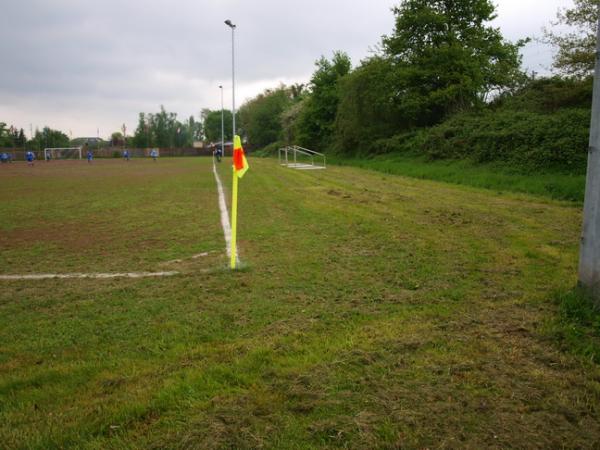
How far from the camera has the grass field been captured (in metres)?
2.44

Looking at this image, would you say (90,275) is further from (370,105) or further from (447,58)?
(370,105)

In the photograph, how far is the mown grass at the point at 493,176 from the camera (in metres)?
13.0

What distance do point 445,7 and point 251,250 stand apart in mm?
29819

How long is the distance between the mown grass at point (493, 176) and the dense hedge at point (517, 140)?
51 centimetres

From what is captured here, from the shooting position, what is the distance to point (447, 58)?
2841 cm

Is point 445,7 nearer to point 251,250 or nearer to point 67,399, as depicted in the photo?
point 251,250

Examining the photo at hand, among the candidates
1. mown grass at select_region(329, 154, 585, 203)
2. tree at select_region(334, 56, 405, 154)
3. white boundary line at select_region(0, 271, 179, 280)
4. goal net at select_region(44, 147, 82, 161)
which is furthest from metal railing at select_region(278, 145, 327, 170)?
goal net at select_region(44, 147, 82, 161)

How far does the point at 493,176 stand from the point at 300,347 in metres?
15.2

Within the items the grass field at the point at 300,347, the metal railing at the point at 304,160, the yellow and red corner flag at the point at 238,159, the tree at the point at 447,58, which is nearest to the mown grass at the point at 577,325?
the grass field at the point at 300,347

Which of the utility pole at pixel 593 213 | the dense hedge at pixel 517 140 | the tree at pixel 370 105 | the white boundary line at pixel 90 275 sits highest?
the tree at pixel 370 105

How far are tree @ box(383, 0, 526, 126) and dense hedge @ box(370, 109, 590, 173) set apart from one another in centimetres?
415

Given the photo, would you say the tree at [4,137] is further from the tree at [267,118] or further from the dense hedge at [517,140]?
the dense hedge at [517,140]

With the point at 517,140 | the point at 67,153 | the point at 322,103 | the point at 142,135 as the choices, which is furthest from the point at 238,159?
the point at 142,135

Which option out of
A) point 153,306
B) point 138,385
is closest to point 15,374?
point 138,385
